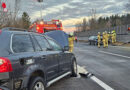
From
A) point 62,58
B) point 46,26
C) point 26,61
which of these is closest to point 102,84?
point 62,58

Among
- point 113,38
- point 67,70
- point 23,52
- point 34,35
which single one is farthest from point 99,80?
point 113,38

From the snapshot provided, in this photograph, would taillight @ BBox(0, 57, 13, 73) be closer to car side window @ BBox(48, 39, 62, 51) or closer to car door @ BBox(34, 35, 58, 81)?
car door @ BBox(34, 35, 58, 81)

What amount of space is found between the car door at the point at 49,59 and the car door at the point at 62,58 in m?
0.32

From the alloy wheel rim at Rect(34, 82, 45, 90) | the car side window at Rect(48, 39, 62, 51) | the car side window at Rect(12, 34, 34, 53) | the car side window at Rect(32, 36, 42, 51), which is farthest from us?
the car side window at Rect(48, 39, 62, 51)

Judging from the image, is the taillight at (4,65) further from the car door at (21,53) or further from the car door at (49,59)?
the car door at (49,59)

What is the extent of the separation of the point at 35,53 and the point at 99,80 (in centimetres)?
292

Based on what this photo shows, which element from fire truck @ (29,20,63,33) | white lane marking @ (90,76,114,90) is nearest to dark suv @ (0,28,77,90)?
white lane marking @ (90,76,114,90)

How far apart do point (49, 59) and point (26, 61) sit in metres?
1.06

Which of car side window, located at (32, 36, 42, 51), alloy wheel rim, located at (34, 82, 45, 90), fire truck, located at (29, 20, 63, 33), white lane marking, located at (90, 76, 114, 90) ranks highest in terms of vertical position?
fire truck, located at (29, 20, 63, 33)

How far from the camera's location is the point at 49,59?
441cm

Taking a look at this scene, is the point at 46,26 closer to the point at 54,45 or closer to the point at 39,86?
the point at 54,45

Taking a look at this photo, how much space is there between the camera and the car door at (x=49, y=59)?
4259mm

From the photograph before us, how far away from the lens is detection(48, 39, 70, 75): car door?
5.15m

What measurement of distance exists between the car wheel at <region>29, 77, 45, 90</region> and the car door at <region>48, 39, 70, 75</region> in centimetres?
132
